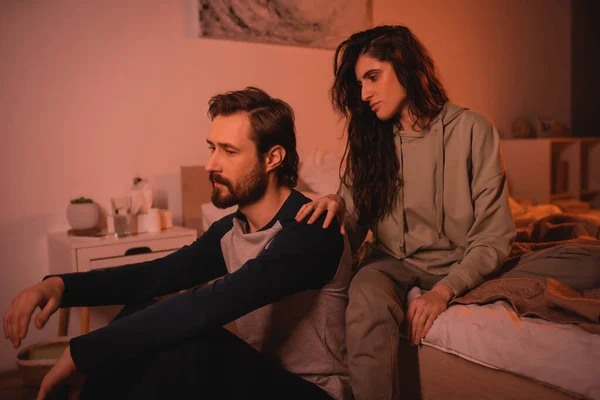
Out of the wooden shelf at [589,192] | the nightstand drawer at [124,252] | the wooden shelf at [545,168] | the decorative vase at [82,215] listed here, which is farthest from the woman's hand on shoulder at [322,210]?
the wooden shelf at [589,192]

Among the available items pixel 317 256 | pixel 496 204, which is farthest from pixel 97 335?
pixel 496 204

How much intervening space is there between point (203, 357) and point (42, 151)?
1.66m

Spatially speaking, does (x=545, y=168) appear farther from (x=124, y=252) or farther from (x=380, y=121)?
(x=124, y=252)

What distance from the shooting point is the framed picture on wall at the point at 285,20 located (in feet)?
8.75

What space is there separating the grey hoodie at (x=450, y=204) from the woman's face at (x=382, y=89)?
96 mm

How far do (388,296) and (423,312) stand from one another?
100 mm

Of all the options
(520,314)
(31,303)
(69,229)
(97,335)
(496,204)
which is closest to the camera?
(97,335)

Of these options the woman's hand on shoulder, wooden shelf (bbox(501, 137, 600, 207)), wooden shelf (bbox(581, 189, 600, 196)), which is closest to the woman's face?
the woman's hand on shoulder

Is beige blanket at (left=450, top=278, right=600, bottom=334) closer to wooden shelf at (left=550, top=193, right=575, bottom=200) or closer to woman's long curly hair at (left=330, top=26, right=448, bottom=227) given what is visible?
woman's long curly hair at (left=330, top=26, right=448, bottom=227)

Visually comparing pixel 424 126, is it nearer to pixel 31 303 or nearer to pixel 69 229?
pixel 31 303

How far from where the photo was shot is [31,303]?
3.74ft

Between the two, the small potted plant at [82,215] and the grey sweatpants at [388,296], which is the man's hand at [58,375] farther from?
the small potted plant at [82,215]

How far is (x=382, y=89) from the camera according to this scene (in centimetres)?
170

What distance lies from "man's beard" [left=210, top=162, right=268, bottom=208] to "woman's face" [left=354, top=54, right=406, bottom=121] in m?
0.52
